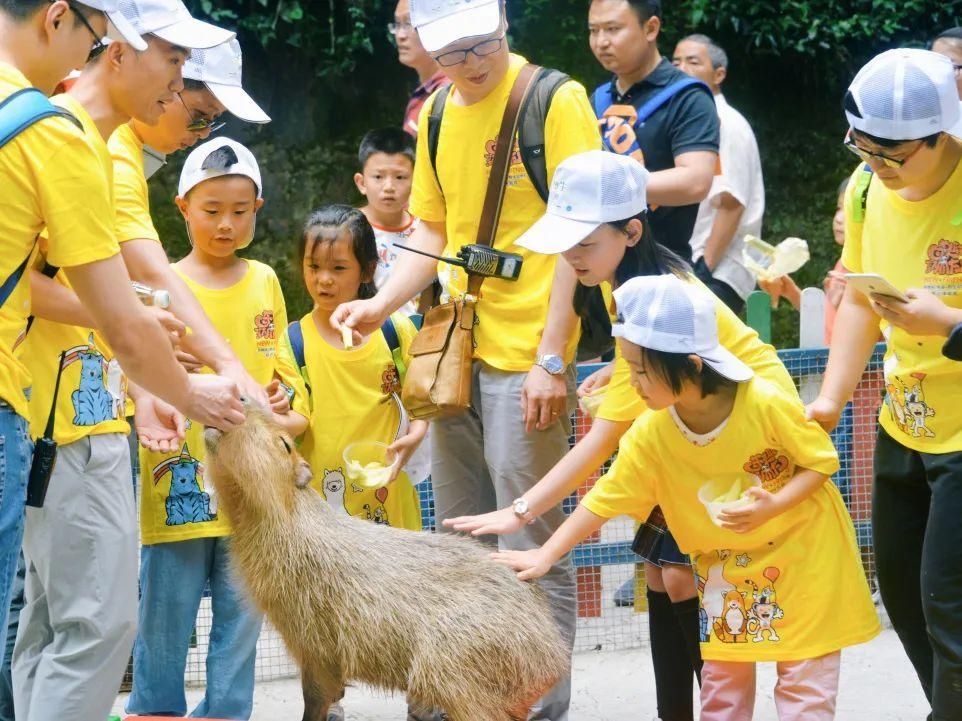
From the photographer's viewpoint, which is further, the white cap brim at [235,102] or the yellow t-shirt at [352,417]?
the yellow t-shirt at [352,417]

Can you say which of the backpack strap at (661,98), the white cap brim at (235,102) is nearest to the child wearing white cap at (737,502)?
the white cap brim at (235,102)

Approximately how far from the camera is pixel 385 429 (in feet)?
14.6

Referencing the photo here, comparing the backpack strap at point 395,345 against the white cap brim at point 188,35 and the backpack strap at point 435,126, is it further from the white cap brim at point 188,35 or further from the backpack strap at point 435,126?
the white cap brim at point 188,35

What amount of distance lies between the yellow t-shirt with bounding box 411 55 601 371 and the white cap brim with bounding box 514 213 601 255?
487 millimetres

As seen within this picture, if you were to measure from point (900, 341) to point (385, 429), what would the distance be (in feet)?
5.84

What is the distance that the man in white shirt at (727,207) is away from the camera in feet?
19.9

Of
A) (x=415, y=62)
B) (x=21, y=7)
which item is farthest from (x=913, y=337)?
(x=415, y=62)

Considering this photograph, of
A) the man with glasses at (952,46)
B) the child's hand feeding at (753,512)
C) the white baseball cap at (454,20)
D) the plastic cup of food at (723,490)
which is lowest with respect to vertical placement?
the child's hand feeding at (753,512)

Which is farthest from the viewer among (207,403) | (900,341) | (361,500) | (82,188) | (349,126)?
(349,126)

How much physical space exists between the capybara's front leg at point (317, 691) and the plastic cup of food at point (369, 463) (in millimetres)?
1045

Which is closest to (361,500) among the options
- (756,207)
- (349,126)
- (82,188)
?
(82,188)

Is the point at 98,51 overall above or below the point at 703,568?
above

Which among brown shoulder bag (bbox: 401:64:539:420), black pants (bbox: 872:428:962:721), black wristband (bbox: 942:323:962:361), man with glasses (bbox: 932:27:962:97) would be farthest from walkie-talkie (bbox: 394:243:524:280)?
man with glasses (bbox: 932:27:962:97)

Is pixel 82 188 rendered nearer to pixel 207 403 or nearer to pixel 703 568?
pixel 207 403
